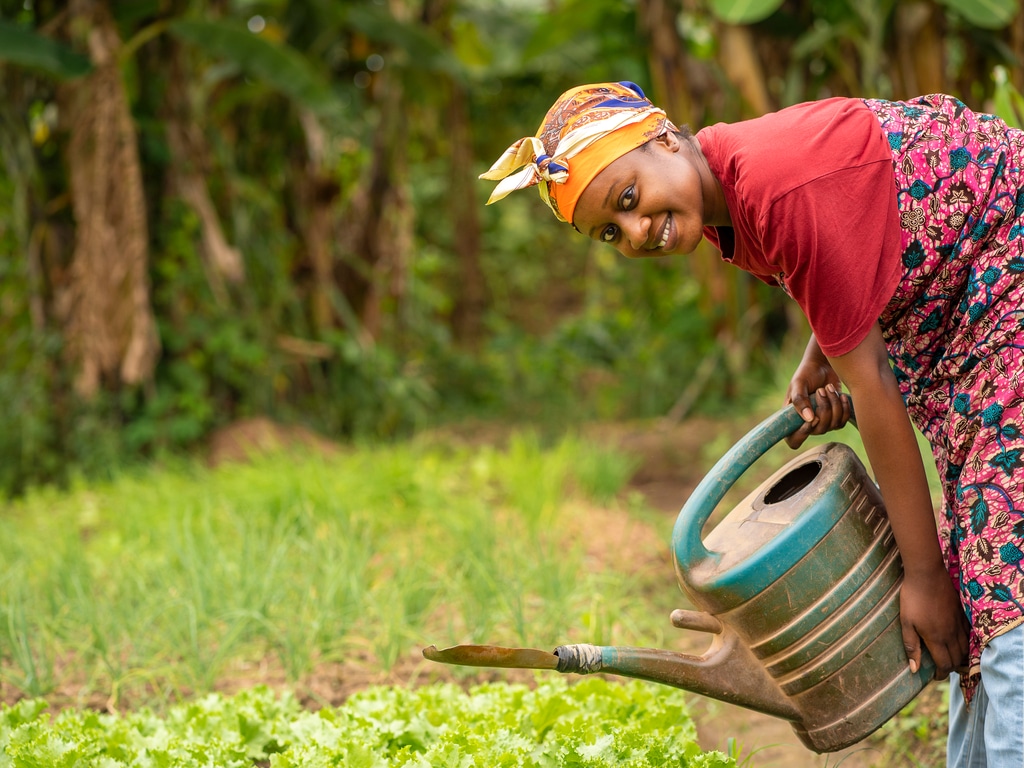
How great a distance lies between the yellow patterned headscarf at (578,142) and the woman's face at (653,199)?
17 millimetres

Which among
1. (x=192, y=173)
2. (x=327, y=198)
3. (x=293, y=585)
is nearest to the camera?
(x=293, y=585)

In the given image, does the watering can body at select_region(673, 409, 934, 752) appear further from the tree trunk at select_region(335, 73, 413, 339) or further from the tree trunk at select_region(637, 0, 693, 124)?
the tree trunk at select_region(335, 73, 413, 339)

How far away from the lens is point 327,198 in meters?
6.41

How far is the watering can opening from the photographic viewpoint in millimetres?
1838

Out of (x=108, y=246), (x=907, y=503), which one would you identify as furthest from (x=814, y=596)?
(x=108, y=246)

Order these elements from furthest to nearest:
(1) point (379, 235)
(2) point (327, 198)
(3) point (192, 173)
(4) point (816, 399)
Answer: (1) point (379, 235) < (2) point (327, 198) < (3) point (192, 173) < (4) point (816, 399)

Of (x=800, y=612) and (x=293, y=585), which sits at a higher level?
(x=800, y=612)

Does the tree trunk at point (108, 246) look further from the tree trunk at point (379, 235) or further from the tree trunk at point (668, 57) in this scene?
the tree trunk at point (668, 57)

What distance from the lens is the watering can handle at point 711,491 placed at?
63.7 inches

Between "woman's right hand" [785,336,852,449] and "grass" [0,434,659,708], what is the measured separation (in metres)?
0.89

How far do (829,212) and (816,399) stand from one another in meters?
0.46

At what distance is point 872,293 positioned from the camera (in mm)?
1461

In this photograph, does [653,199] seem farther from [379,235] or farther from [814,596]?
[379,235]

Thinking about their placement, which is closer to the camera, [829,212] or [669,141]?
[829,212]
